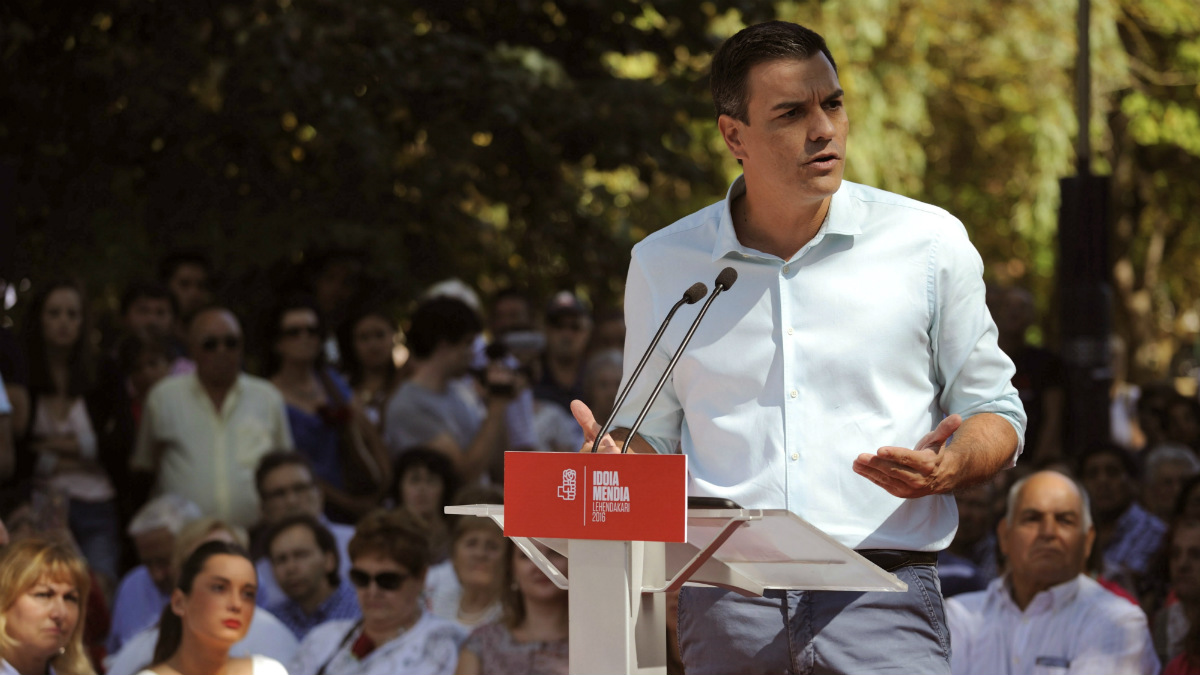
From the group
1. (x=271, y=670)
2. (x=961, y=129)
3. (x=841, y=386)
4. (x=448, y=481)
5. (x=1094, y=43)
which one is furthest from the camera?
(x=961, y=129)

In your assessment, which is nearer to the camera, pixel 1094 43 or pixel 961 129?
pixel 1094 43

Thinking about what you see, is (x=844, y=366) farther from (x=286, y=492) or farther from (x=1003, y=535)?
(x=286, y=492)

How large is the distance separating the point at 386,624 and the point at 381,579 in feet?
0.55

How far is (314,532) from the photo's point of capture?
647 cm

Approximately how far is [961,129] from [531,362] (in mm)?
9591

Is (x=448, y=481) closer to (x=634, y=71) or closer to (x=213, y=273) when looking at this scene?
(x=213, y=273)

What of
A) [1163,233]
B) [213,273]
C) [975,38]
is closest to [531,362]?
[213,273]

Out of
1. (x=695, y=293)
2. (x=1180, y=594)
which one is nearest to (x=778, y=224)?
(x=695, y=293)

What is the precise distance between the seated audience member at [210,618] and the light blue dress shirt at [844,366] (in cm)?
281

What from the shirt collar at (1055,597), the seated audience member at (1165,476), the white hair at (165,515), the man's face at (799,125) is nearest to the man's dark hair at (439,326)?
the white hair at (165,515)

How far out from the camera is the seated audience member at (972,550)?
250 inches

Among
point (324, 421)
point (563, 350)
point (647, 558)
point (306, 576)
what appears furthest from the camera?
point (563, 350)

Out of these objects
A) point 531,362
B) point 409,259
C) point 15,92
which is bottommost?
point 531,362

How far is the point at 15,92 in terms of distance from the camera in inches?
308
